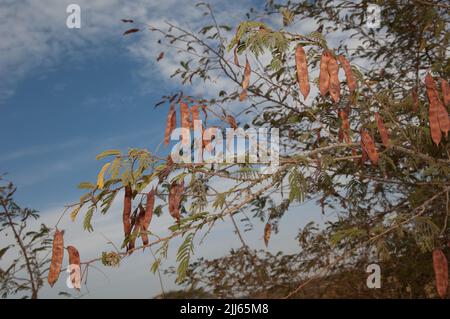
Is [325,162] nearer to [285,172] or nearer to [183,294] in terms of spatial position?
[285,172]

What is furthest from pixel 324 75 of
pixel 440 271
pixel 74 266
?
pixel 74 266

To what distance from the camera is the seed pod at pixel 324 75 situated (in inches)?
86.4

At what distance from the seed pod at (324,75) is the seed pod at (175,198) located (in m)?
0.75

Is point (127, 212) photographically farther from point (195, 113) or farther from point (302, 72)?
point (302, 72)

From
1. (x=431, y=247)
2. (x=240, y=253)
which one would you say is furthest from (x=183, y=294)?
(x=431, y=247)

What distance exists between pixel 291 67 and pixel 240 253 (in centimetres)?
191

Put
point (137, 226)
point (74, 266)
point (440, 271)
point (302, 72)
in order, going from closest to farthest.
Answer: point (74, 266), point (137, 226), point (302, 72), point (440, 271)

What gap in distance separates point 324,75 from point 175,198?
2.82 ft

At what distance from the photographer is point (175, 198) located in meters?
2.06

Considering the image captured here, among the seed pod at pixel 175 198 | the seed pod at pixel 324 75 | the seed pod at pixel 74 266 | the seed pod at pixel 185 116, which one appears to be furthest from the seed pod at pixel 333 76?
the seed pod at pixel 74 266

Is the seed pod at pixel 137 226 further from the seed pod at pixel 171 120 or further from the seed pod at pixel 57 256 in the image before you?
the seed pod at pixel 171 120
